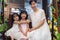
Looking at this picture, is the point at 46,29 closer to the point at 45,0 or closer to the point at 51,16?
the point at 51,16

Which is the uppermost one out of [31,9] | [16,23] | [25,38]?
[31,9]

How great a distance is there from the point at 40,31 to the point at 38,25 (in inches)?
2.6

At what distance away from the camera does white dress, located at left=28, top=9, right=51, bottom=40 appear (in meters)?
2.19

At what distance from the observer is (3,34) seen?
223 centimetres

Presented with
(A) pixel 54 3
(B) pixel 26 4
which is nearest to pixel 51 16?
(A) pixel 54 3

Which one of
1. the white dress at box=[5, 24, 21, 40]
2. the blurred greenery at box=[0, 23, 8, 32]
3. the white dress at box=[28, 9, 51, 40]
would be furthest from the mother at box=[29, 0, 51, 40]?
the blurred greenery at box=[0, 23, 8, 32]

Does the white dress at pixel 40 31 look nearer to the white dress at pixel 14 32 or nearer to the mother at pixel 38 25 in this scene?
the mother at pixel 38 25

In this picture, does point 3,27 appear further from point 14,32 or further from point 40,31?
point 40,31

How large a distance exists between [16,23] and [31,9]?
213mm

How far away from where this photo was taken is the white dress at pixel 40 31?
7.18 ft

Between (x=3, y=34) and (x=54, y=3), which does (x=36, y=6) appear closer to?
(x=54, y=3)

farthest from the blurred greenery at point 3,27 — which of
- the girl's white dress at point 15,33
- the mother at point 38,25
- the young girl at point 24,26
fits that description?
the mother at point 38,25

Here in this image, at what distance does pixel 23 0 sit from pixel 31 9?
123 mm

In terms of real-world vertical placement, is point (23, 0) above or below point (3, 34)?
above
